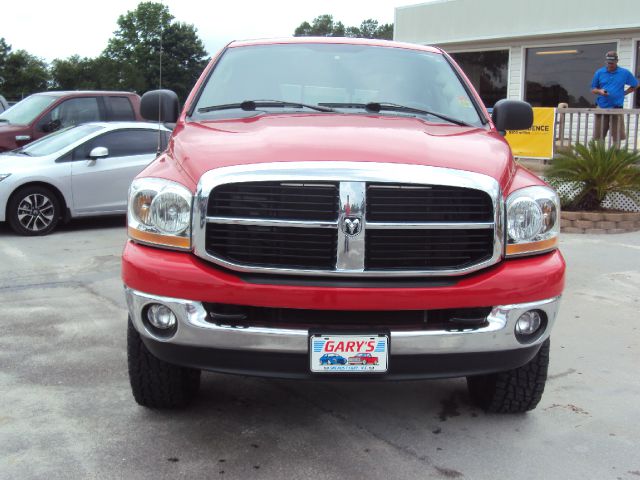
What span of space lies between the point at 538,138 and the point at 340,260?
35.0 feet

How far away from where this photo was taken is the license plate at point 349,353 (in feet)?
9.44

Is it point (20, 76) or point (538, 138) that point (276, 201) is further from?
point (20, 76)

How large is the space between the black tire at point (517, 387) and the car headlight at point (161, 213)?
5.55 feet

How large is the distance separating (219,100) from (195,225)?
1.42 m

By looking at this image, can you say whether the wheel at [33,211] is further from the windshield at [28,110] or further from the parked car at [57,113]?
the windshield at [28,110]

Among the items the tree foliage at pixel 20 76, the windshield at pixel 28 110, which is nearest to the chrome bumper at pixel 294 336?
the windshield at pixel 28 110

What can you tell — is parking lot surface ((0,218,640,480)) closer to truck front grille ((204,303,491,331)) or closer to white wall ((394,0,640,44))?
truck front grille ((204,303,491,331))

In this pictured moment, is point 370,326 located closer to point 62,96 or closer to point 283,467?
point 283,467

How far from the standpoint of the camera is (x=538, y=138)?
1270 cm

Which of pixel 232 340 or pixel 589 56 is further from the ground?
pixel 589 56

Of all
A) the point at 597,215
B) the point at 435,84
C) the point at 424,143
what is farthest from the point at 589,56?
the point at 424,143

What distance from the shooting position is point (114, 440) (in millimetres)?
3314

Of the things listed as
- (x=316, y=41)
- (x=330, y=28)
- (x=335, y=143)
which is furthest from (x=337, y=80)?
(x=330, y=28)

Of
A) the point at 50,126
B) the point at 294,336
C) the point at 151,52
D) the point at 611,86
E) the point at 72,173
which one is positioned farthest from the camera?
the point at 151,52
